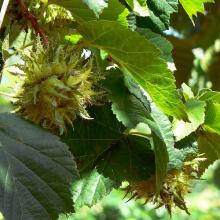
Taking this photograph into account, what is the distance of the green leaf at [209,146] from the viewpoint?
Result: 63.2 inches

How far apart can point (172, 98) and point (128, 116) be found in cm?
10

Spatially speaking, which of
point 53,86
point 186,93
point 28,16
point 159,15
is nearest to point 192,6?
point 159,15

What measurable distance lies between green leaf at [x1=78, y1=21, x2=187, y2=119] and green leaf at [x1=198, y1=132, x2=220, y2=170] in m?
0.28

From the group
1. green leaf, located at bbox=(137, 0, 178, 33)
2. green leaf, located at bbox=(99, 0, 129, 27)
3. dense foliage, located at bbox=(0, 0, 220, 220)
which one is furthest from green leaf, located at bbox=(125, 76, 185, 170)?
green leaf, located at bbox=(137, 0, 178, 33)

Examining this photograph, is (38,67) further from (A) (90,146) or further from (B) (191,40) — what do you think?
(B) (191,40)

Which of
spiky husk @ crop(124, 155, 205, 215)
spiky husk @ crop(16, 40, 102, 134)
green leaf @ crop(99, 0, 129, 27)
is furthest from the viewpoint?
spiky husk @ crop(124, 155, 205, 215)

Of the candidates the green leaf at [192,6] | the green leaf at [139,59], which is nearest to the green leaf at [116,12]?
the green leaf at [139,59]

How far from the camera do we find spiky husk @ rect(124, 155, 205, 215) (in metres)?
1.53

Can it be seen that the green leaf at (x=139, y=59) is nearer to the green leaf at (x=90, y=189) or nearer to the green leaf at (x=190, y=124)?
the green leaf at (x=190, y=124)

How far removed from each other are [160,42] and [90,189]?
38cm

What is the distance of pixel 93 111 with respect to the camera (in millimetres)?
1468

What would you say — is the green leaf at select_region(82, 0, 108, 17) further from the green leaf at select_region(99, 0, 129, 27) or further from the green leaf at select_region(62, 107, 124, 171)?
the green leaf at select_region(62, 107, 124, 171)

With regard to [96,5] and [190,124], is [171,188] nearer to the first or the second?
[190,124]

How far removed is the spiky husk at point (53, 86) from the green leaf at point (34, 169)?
32 millimetres
